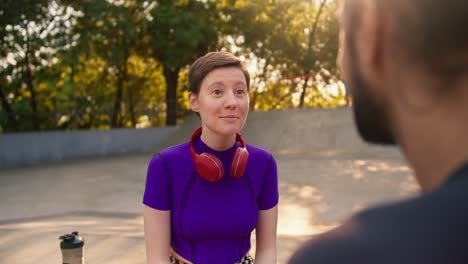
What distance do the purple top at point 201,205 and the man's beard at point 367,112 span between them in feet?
4.82

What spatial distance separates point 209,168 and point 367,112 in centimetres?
142

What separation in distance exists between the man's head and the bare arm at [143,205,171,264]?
1.52m

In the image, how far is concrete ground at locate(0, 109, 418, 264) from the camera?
16.8ft

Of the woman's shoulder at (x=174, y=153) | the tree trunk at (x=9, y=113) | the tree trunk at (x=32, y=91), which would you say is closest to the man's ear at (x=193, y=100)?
the woman's shoulder at (x=174, y=153)

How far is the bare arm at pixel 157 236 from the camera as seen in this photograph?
2072mm

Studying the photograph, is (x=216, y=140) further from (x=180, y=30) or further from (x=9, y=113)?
(x=180, y=30)

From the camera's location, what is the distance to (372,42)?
665mm

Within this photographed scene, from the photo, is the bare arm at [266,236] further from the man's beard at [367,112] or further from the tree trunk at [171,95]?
the tree trunk at [171,95]

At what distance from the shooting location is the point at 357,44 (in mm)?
695

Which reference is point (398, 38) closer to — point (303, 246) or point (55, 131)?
point (303, 246)

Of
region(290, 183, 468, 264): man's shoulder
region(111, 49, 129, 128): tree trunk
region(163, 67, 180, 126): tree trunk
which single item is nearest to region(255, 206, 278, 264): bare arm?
region(290, 183, 468, 264): man's shoulder

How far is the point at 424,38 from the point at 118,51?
19379 millimetres

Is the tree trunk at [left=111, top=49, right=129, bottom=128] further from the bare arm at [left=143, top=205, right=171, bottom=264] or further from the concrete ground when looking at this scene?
the bare arm at [left=143, top=205, right=171, bottom=264]

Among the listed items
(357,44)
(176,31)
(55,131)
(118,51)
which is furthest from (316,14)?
(357,44)
